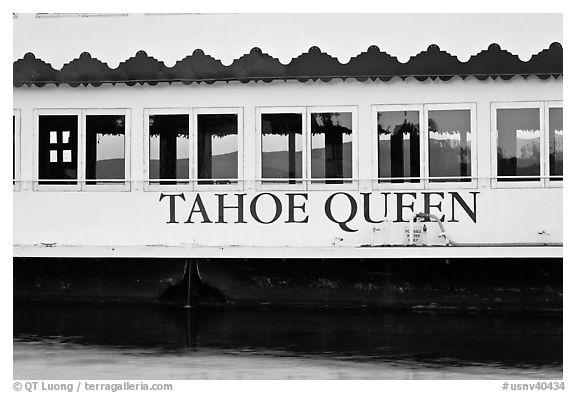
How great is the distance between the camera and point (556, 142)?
603 inches

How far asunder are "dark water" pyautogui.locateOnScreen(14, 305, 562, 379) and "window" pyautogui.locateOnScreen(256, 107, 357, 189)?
156cm

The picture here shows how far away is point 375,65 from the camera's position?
1533 cm

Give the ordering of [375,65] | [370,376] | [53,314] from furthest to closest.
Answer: [53,314]
[375,65]
[370,376]

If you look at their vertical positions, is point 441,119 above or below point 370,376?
above

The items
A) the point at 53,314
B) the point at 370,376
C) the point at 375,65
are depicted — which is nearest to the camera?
the point at 370,376

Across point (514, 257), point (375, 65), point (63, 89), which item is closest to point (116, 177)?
point (63, 89)

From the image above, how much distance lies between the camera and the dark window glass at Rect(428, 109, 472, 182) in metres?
15.4

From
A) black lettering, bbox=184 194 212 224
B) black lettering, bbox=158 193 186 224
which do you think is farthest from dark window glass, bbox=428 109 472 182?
black lettering, bbox=158 193 186 224

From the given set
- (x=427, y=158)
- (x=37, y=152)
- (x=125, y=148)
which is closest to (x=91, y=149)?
(x=125, y=148)

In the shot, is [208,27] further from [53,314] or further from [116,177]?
[53,314]

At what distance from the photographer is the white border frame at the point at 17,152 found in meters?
15.9

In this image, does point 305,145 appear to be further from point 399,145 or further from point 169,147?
point 169,147

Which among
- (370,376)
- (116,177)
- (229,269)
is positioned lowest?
(370,376)
